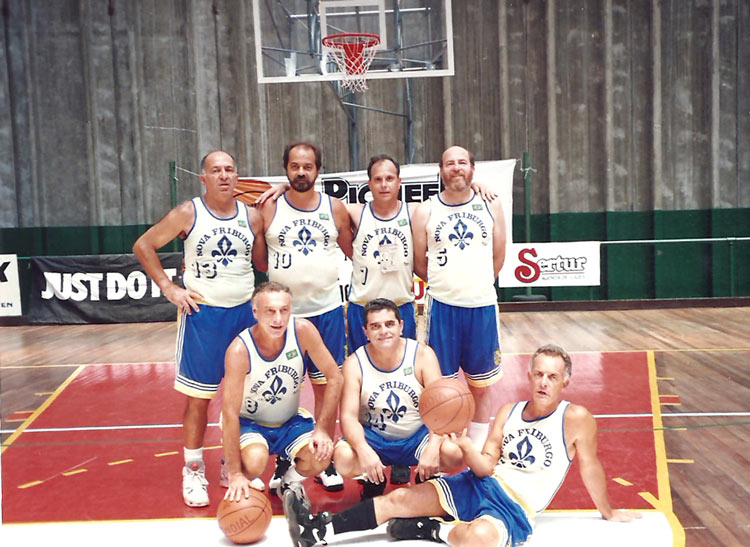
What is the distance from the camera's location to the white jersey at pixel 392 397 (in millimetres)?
3627

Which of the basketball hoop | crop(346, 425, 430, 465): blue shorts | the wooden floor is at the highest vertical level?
the basketball hoop

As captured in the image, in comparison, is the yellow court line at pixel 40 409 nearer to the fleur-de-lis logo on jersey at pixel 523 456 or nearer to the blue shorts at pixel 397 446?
the blue shorts at pixel 397 446

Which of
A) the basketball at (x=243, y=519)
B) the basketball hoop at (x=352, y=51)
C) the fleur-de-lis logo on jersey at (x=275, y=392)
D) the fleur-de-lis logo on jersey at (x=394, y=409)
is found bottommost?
the basketball at (x=243, y=519)

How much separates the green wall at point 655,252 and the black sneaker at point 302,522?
9.69 m

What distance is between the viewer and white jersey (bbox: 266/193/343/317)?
162 inches

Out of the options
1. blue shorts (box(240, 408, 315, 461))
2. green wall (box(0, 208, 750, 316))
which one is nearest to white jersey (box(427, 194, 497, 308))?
blue shorts (box(240, 408, 315, 461))

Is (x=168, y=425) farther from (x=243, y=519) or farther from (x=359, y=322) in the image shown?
(x=243, y=519)

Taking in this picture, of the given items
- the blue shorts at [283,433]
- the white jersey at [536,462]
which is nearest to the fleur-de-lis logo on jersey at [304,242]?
the blue shorts at [283,433]

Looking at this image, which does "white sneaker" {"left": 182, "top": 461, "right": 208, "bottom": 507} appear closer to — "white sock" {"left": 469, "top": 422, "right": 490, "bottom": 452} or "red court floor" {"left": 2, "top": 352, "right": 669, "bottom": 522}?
"red court floor" {"left": 2, "top": 352, "right": 669, "bottom": 522}

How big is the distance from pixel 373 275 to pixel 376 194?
45 cm

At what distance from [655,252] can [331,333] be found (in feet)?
31.5

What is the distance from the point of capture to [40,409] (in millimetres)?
5918

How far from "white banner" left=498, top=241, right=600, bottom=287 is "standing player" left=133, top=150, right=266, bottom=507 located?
23.5 feet

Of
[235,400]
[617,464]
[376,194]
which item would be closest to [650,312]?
[617,464]
